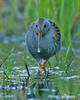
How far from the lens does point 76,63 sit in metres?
8.28

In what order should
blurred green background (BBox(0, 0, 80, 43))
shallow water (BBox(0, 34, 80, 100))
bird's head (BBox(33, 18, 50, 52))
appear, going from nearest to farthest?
shallow water (BBox(0, 34, 80, 100))
bird's head (BBox(33, 18, 50, 52))
blurred green background (BBox(0, 0, 80, 43))

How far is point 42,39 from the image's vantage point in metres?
7.48

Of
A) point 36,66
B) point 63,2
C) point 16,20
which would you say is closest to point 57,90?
point 36,66

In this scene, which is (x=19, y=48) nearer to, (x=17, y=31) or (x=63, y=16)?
(x=63, y=16)

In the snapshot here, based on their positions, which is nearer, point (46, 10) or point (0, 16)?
point (46, 10)

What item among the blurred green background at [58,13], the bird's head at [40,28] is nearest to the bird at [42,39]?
the bird's head at [40,28]

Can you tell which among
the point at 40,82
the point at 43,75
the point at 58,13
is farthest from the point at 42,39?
the point at 58,13

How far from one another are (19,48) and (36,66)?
3.10 metres

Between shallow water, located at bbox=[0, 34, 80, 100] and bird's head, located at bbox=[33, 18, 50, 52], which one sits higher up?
bird's head, located at bbox=[33, 18, 50, 52]

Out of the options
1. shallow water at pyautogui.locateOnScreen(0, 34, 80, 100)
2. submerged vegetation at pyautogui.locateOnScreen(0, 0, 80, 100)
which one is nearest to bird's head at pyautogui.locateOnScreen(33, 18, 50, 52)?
submerged vegetation at pyautogui.locateOnScreen(0, 0, 80, 100)

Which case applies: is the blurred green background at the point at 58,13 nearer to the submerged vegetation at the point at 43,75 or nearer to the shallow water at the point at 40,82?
the submerged vegetation at the point at 43,75

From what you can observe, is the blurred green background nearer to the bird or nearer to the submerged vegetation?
the submerged vegetation

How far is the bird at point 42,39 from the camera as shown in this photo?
7.34 metres

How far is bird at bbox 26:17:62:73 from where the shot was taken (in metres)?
7.34
